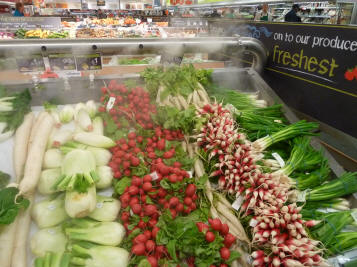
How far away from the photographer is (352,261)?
1.34 m

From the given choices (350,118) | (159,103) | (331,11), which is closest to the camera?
(159,103)

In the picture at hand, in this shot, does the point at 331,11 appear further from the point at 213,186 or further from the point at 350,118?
the point at 213,186

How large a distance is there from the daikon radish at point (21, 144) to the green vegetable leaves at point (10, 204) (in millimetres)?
251

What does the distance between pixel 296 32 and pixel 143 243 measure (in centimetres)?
294

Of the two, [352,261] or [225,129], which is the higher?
[225,129]

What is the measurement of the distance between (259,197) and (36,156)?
154 centimetres

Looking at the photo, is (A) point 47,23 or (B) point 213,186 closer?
(B) point 213,186

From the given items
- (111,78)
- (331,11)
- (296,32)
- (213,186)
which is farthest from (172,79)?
(331,11)

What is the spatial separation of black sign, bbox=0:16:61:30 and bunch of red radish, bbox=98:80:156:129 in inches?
236

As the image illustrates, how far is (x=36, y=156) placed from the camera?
1694 mm

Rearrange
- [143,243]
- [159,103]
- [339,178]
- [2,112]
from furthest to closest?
[159,103]
[2,112]
[339,178]
[143,243]

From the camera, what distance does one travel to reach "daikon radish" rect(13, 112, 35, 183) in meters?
1.68

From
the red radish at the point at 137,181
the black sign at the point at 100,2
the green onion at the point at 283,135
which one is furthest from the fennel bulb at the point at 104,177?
the black sign at the point at 100,2

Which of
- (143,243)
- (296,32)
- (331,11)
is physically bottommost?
(143,243)
